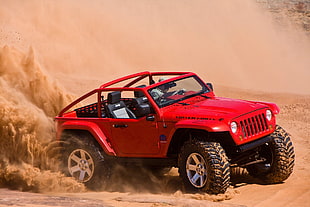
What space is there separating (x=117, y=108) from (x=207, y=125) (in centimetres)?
184

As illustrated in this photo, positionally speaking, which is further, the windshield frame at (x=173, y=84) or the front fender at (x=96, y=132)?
the front fender at (x=96, y=132)

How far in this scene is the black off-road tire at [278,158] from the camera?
8.83 m

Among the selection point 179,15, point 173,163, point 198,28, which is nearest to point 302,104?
point 173,163

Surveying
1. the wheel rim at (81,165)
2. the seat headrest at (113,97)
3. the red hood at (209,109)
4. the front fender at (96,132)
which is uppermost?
the seat headrest at (113,97)

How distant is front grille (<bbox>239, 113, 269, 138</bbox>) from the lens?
817 centimetres

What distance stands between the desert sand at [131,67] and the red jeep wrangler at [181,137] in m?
0.26

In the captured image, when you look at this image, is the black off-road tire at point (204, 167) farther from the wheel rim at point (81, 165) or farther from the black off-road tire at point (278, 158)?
the wheel rim at point (81, 165)

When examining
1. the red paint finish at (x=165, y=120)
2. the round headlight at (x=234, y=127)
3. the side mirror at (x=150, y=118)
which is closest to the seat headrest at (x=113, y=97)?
the red paint finish at (x=165, y=120)

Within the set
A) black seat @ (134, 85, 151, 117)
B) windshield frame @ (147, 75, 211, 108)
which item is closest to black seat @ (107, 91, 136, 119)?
black seat @ (134, 85, 151, 117)

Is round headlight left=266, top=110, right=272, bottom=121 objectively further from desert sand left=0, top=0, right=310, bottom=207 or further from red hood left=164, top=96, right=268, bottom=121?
desert sand left=0, top=0, right=310, bottom=207

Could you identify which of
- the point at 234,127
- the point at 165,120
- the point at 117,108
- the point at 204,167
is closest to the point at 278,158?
the point at 234,127

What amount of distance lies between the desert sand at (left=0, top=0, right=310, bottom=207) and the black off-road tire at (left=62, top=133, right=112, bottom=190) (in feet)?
0.53

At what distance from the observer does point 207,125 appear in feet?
25.9

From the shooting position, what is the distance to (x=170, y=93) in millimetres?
9031
